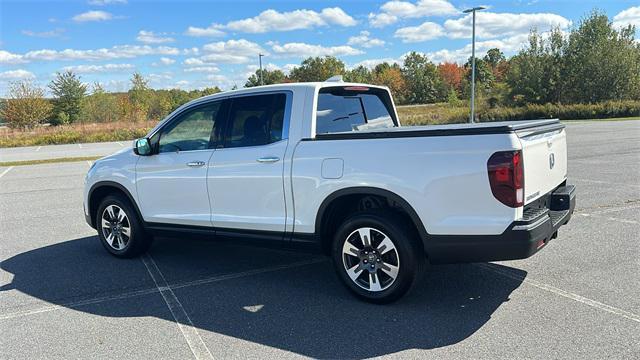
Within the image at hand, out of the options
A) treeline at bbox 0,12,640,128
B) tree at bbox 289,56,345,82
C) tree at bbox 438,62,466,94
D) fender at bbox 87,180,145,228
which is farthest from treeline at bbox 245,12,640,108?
fender at bbox 87,180,145,228

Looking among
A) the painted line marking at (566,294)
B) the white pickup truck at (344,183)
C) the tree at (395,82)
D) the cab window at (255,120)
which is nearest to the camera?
the white pickup truck at (344,183)

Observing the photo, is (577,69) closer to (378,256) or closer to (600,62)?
(600,62)

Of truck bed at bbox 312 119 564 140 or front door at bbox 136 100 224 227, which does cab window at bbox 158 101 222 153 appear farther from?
truck bed at bbox 312 119 564 140

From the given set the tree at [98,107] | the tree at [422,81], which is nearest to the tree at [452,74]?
the tree at [422,81]

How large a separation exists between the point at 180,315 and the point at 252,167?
143 cm

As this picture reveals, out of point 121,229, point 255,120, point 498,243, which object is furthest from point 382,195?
point 121,229

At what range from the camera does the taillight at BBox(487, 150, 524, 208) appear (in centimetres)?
346

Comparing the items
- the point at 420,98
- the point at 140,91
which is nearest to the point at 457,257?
the point at 140,91

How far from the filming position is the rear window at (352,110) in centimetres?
470

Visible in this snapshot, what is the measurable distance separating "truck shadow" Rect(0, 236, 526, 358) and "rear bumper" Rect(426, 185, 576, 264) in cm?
51

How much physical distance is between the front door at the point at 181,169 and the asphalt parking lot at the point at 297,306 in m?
0.62

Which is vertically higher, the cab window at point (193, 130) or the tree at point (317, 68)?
the tree at point (317, 68)

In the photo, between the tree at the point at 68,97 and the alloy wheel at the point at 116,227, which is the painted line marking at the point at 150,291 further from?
the tree at the point at 68,97

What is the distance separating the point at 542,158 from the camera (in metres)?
3.94
